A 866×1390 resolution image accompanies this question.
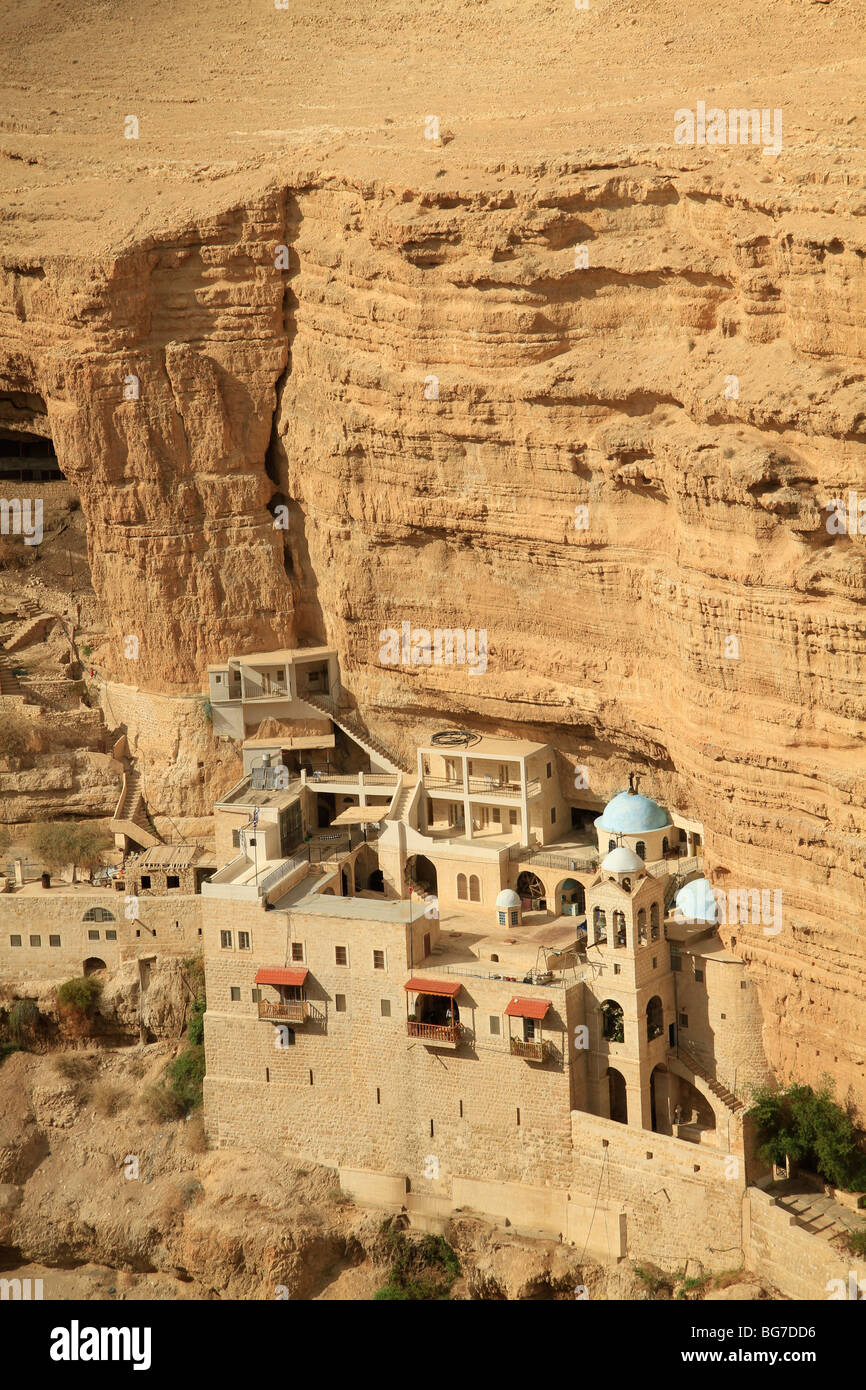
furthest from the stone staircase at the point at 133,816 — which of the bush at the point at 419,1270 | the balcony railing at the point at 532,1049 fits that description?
the balcony railing at the point at 532,1049

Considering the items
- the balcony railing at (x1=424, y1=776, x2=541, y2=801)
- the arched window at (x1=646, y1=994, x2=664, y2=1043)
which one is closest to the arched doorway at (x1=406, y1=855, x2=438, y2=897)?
the balcony railing at (x1=424, y1=776, x2=541, y2=801)

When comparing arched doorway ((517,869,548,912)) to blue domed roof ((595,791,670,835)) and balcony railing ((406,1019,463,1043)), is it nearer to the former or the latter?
blue domed roof ((595,791,670,835))

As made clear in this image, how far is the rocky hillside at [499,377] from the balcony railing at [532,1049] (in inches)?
198

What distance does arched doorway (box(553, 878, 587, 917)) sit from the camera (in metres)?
55.8

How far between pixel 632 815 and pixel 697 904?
308 centimetres

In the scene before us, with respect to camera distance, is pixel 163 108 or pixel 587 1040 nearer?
pixel 587 1040

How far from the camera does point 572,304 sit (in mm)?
52906

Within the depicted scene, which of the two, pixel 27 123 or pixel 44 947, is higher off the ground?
pixel 27 123

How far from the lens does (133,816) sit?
6106cm

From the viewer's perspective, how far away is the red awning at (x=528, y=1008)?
1991 inches

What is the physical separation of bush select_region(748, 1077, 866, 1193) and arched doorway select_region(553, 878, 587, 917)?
7632 millimetres

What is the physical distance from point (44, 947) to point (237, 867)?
6.47 meters

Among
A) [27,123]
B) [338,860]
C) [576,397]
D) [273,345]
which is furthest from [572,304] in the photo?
[27,123]

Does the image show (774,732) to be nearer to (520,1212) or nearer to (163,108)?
(520,1212)
